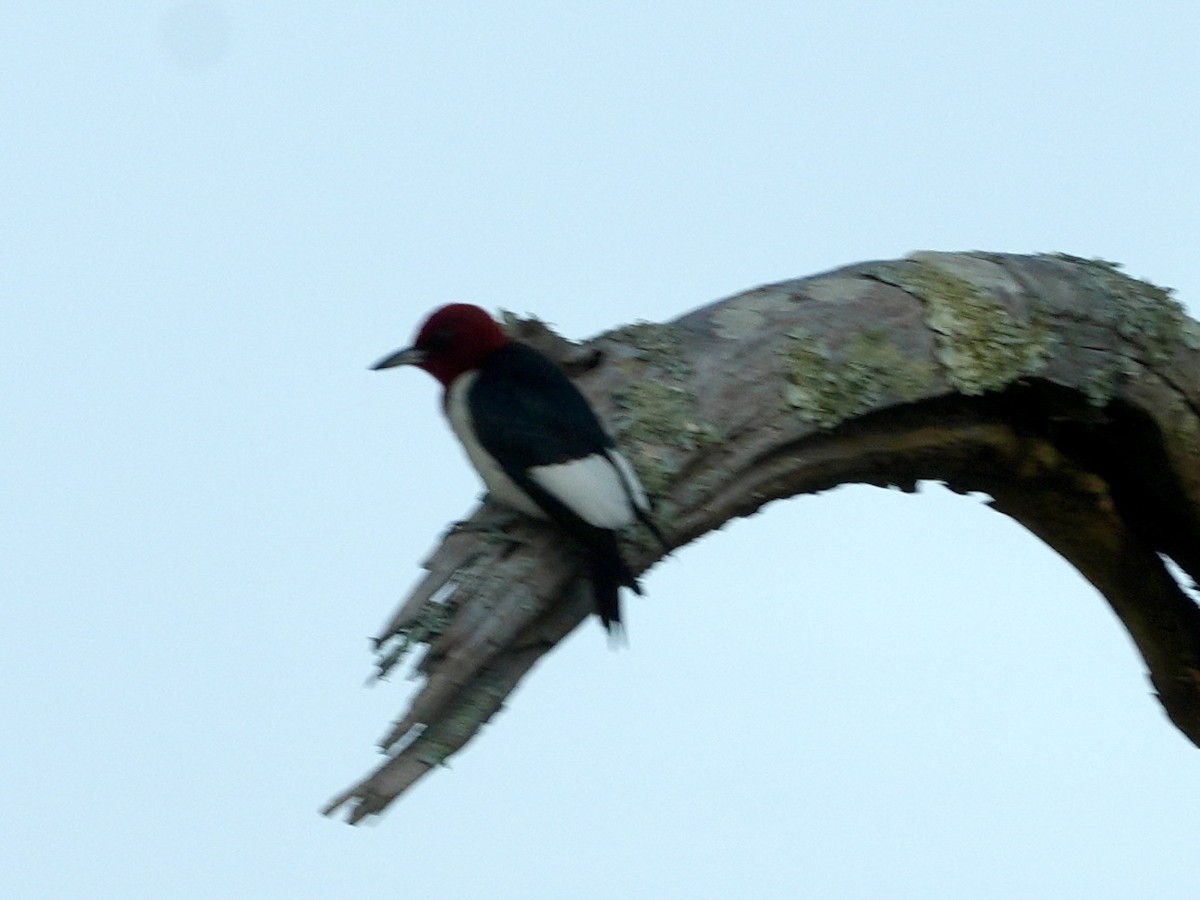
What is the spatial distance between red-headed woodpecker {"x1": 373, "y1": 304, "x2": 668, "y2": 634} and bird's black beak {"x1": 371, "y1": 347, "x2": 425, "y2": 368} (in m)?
0.09

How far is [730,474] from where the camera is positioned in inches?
138

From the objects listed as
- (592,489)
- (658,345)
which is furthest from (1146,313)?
(592,489)

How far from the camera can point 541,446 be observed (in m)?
3.48

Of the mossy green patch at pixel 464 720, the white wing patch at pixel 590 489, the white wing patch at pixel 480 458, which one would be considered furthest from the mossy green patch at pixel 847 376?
the mossy green patch at pixel 464 720

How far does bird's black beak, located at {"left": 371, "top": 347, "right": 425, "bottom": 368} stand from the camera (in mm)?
4000

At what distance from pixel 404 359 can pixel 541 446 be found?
66 centimetres

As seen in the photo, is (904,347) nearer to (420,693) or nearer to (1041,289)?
(1041,289)

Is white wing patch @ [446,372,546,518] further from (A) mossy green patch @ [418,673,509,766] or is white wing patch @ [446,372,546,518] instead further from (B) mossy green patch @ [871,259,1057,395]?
(B) mossy green patch @ [871,259,1057,395]

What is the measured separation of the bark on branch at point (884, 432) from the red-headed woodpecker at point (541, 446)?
0.06 metres

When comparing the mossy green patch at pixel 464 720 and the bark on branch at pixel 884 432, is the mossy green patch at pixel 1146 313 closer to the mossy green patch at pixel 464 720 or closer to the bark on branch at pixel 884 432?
the bark on branch at pixel 884 432

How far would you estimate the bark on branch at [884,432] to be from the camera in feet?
10.7

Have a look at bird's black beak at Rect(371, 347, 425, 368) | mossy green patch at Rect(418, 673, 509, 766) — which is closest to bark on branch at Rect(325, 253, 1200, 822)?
mossy green patch at Rect(418, 673, 509, 766)

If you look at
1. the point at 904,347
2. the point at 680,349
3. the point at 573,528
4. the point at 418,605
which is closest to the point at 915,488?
the point at 904,347

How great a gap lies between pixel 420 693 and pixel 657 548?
0.56 meters
